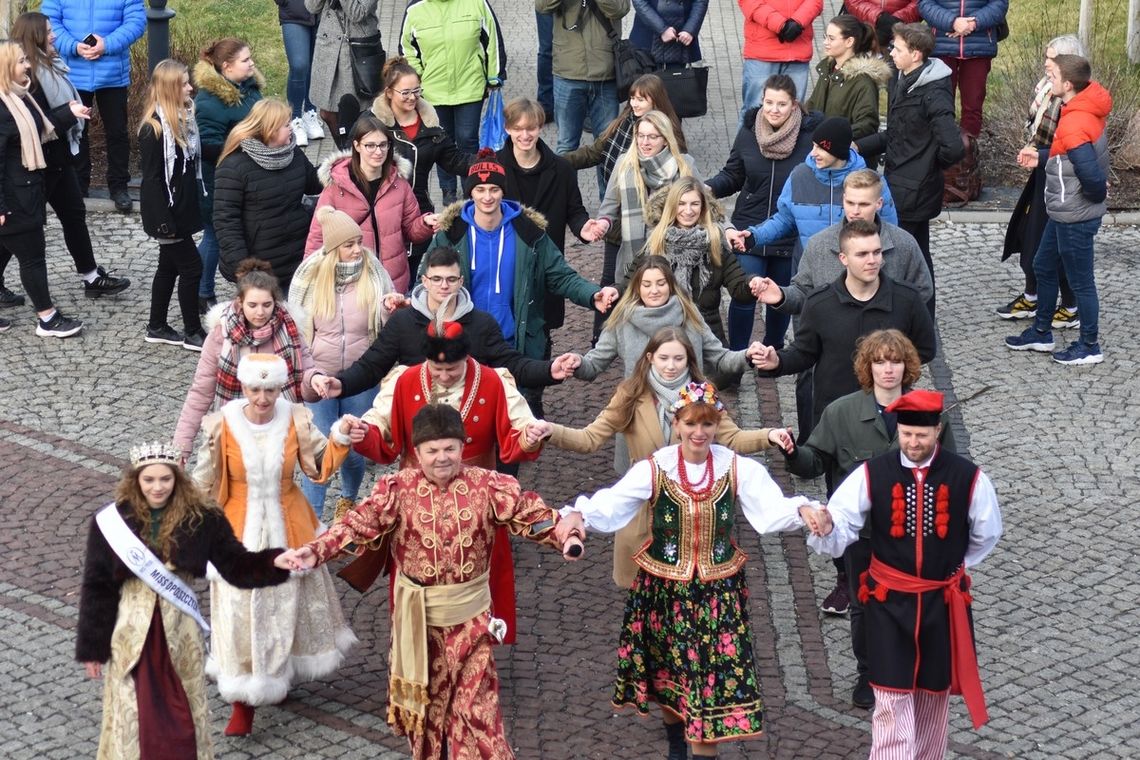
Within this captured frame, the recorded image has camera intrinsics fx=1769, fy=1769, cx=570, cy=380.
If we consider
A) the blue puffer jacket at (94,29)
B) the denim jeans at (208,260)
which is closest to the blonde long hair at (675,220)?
the denim jeans at (208,260)

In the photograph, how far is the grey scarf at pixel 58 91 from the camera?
12.6m

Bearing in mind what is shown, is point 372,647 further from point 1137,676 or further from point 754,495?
point 1137,676

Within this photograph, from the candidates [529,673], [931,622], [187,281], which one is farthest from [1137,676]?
[187,281]

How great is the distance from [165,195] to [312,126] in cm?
461

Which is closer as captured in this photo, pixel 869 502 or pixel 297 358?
pixel 869 502

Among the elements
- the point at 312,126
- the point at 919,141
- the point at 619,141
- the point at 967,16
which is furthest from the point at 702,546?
the point at 312,126

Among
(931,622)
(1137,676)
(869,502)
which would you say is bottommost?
(1137,676)

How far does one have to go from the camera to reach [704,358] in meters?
9.34

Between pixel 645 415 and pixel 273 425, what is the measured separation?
1.77 metres

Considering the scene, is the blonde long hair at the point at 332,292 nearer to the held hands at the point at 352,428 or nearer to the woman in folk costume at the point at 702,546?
the held hands at the point at 352,428

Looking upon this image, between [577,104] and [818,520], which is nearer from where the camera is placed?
[818,520]

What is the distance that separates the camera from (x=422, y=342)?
8883 mm

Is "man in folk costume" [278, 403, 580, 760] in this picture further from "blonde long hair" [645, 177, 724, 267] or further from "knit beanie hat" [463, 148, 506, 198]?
"blonde long hair" [645, 177, 724, 267]

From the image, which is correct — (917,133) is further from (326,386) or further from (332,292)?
(326,386)
